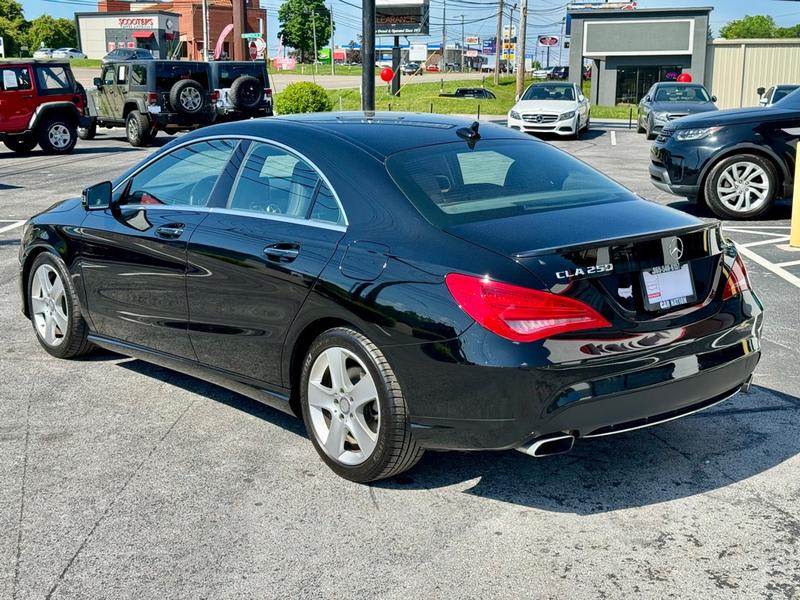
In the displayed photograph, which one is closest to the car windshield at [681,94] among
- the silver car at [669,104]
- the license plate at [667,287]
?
the silver car at [669,104]

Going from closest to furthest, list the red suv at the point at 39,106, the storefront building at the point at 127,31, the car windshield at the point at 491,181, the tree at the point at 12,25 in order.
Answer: the car windshield at the point at 491,181 → the red suv at the point at 39,106 → the tree at the point at 12,25 → the storefront building at the point at 127,31

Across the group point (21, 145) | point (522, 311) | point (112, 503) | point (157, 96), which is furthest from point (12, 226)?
point (157, 96)

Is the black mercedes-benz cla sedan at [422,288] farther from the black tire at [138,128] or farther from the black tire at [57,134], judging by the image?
the black tire at [138,128]

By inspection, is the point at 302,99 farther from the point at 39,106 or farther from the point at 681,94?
the point at 681,94

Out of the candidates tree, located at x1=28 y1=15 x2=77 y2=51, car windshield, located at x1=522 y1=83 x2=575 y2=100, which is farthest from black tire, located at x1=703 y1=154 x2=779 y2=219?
tree, located at x1=28 y1=15 x2=77 y2=51

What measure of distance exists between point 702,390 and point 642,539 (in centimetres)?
72

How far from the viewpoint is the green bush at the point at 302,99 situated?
Answer: 2911cm

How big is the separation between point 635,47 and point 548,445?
53100mm

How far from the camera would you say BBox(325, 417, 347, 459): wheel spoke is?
441 cm

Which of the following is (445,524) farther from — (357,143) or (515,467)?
(357,143)

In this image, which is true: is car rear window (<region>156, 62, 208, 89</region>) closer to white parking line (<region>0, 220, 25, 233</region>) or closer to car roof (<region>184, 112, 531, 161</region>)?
white parking line (<region>0, 220, 25, 233</region>)

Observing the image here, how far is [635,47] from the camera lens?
5388 centimetres

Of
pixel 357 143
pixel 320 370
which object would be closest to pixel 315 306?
pixel 320 370

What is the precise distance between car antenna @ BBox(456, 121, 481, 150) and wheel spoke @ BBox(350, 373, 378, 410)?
1319 millimetres
